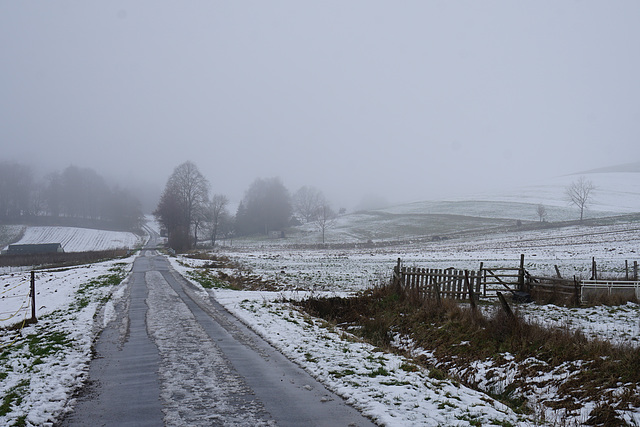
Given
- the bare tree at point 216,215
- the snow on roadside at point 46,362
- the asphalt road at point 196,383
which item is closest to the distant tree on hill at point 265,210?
the bare tree at point 216,215

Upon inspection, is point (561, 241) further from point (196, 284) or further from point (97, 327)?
point (97, 327)

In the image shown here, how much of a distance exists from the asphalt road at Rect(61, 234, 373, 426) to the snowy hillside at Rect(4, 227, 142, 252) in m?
80.9

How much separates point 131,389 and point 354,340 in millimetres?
5811

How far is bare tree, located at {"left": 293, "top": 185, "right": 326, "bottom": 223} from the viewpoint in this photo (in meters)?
124

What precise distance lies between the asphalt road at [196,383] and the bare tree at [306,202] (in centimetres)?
11028

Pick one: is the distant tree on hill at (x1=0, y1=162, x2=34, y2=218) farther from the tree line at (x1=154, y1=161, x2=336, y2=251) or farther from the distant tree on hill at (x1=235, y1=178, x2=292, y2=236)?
the distant tree on hill at (x1=235, y1=178, x2=292, y2=236)

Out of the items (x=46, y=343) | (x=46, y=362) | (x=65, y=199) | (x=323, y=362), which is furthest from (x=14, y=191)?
(x=323, y=362)

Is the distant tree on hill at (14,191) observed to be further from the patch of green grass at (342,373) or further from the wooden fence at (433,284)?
the patch of green grass at (342,373)

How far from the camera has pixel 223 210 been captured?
103 m

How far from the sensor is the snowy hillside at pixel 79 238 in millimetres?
87750

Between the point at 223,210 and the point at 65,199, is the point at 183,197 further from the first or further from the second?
the point at 65,199

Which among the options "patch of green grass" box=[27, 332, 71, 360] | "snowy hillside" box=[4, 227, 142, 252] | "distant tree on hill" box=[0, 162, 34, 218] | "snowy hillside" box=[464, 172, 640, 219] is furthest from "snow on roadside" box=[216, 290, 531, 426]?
"distant tree on hill" box=[0, 162, 34, 218]

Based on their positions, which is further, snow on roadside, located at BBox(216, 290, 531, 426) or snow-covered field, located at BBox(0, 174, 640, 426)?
snow-covered field, located at BBox(0, 174, 640, 426)

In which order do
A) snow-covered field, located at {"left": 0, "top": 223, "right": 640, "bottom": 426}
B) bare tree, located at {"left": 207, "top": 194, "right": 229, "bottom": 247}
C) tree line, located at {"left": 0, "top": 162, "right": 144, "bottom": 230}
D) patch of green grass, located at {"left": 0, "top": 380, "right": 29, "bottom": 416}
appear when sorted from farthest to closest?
tree line, located at {"left": 0, "top": 162, "right": 144, "bottom": 230} < bare tree, located at {"left": 207, "top": 194, "right": 229, "bottom": 247} < snow-covered field, located at {"left": 0, "top": 223, "right": 640, "bottom": 426} < patch of green grass, located at {"left": 0, "top": 380, "right": 29, "bottom": 416}
